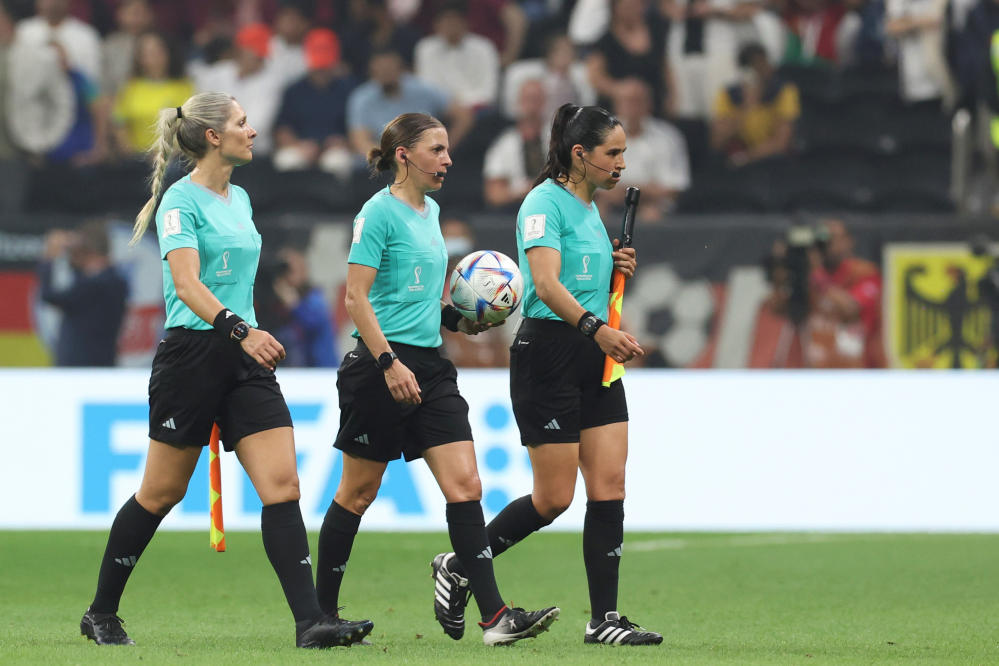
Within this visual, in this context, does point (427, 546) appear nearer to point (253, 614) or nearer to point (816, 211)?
point (253, 614)

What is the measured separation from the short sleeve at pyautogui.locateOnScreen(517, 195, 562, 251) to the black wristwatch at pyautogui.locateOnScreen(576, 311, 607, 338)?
308mm

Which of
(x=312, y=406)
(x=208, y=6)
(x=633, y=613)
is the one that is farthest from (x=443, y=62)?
(x=633, y=613)

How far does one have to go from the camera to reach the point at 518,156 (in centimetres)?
1404

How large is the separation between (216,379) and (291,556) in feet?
2.22

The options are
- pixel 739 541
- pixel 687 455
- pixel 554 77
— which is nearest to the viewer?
pixel 739 541

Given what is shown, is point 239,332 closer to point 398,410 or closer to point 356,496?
point 398,410

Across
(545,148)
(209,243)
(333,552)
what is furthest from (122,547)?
(545,148)

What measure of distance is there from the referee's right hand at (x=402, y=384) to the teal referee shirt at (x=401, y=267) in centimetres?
24

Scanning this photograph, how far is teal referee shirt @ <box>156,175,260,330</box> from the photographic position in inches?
225

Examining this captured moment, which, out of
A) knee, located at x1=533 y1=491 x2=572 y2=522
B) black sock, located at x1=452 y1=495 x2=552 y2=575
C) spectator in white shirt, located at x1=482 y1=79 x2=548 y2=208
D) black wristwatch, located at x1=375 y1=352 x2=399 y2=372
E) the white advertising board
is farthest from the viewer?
spectator in white shirt, located at x1=482 y1=79 x2=548 y2=208

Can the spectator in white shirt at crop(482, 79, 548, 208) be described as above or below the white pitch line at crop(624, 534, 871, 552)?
above

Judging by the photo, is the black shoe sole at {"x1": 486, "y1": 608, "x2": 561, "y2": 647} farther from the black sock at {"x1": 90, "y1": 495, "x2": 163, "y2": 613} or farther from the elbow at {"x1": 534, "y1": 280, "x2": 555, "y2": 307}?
the black sock at {"x1": 90, "y1": 495, "x2": 163, "y2": 613}

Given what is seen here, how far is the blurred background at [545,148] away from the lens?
41.3 feet

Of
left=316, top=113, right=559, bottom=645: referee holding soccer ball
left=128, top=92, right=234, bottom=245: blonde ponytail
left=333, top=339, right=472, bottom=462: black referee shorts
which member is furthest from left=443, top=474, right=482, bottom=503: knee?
left=128, top=92, right=234, bottom=245: blonde ponytail
